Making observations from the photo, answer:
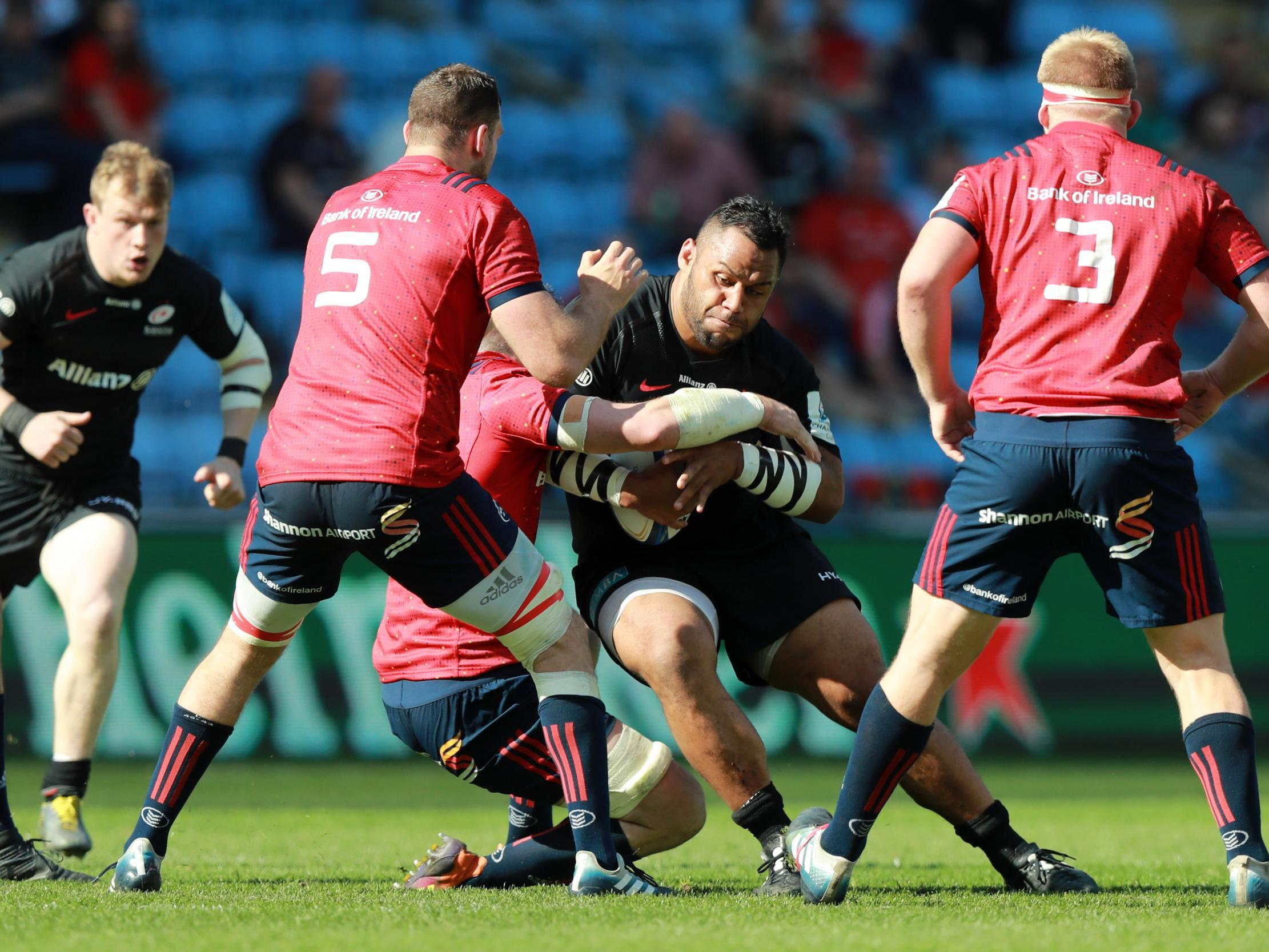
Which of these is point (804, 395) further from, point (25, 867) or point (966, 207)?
point (25, 867)

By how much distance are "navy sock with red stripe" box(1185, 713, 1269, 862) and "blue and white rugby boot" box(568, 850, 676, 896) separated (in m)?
1.60

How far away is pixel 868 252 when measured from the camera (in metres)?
13.7

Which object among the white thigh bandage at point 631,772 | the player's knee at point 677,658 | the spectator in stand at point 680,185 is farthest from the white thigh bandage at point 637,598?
the spectator in stand at point 680,185

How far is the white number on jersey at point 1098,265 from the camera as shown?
174 inches

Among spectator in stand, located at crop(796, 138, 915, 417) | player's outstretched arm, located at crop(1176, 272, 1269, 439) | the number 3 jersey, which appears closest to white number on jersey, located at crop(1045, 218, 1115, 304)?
the number 3 jersey

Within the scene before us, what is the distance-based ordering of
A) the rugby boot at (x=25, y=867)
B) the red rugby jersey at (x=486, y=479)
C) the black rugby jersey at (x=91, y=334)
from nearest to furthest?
the red rugby jersey at (x=486, y=479)
the rugby boot at (x=25, y=867)
the black rugby jersey at (x=91, y=334)

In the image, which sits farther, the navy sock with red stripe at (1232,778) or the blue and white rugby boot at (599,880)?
the blue and white rugby boot at (599,880)

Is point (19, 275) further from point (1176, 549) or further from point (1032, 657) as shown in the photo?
point (1032, 657)

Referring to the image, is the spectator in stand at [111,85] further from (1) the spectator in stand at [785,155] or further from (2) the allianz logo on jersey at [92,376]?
(2) the allianz logo on jersey at [92,376]

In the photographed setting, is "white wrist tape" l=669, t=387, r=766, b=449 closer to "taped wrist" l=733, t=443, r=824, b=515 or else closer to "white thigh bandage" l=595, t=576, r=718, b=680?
"taped wrist" l=733, t=443, r=824, b=515

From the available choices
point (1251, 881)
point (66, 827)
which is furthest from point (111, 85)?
point (1251, 881)

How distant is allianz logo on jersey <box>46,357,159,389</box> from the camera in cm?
636

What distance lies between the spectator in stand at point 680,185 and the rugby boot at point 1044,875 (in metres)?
8.98

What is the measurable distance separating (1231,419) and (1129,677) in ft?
14.9
